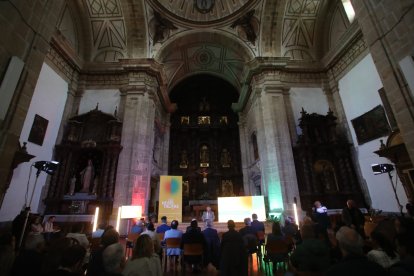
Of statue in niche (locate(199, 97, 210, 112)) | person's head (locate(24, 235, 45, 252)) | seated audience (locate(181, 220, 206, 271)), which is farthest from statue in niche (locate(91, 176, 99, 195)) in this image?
statue in niche (locate(199, 97, 210, 112))

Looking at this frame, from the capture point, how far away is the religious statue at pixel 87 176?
32.9 ft

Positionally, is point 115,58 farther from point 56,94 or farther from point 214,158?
point 214,158

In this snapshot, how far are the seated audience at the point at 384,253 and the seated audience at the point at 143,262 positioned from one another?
2.83 m

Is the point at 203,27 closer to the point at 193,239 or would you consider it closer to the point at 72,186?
the point at 72,186

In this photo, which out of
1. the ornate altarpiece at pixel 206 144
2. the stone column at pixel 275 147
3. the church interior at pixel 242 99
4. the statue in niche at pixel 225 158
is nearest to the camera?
the church interior at pixel 242 99

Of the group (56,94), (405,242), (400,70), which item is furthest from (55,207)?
(400,70)

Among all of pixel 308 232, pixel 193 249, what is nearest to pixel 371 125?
pixel 308 232

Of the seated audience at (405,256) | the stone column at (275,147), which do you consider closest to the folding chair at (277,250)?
the seated audience at (405,256)

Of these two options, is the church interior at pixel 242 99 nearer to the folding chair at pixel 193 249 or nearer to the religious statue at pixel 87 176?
the religious statue at pixel 87 176

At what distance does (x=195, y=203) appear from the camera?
14430 millimetres

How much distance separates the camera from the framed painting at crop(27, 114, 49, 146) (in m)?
8.86

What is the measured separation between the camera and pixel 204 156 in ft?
60.2

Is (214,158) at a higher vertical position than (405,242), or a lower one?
higher

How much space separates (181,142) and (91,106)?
8.35 m
